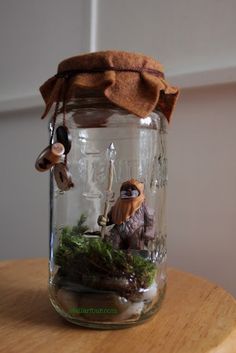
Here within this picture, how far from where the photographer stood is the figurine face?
0.44m

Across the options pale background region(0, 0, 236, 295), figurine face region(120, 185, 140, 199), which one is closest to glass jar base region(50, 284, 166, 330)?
figurine face region(120, 185, 140, 199)

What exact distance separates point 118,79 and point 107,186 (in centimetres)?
17

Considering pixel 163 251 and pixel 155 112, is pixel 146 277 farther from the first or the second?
pixel 155 112

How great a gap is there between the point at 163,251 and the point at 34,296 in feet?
0.64

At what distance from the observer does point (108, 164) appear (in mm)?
519

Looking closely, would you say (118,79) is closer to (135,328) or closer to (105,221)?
(105,221)

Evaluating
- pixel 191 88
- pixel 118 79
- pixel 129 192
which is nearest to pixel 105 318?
pixel 129 192

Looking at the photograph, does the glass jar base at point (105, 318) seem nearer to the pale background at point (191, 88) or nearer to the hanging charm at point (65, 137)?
the hanging charm at point (65, 137)

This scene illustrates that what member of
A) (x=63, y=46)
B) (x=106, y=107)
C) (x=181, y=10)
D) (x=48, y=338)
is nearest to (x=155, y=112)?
(x=106, y=107)

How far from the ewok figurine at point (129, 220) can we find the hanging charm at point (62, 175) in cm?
6

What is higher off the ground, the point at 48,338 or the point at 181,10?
the point at 181,10

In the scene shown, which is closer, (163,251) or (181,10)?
(163,251)

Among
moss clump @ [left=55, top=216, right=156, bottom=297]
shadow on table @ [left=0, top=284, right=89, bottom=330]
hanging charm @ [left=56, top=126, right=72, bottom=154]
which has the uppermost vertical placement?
hanging charm @ [left=56, top=126, right=72, bottom=154]

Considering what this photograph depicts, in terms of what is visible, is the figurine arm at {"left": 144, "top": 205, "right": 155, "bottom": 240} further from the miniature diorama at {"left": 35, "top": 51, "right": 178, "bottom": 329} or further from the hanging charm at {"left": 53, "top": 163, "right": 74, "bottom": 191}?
the hanging charm at {"left": 53, "top": 163, "right": 74, "bottom": 191}
